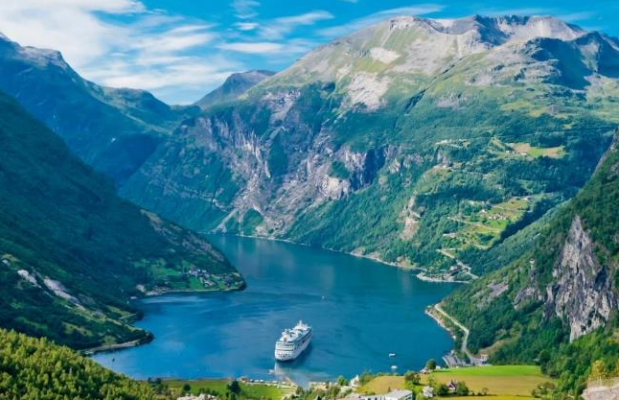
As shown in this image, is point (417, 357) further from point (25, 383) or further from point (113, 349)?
point (25, 383)

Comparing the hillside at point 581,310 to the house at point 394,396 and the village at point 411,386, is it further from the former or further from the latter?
the house at point 394,396

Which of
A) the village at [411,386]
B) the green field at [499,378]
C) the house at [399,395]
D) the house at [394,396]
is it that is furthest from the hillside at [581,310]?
the house at [394,396]

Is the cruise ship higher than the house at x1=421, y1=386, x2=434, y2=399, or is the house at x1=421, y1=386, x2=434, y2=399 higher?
the cruise ship

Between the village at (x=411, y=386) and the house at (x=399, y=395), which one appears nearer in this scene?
the house at (x=399, y=395)

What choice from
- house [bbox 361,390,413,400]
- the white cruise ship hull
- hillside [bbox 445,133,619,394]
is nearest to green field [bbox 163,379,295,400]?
the white cruise ship hull

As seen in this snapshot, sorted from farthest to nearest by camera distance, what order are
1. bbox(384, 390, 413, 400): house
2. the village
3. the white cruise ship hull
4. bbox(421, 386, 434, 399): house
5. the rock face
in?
the white cruise ship hull → the rock face → the village → bbox(421, 386, 434, 399): house → bbox(384, 390, 413, 400): house

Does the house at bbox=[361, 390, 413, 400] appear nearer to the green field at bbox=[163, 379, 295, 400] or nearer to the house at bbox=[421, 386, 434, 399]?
the house at bbox=[421, 386, 434, 399]

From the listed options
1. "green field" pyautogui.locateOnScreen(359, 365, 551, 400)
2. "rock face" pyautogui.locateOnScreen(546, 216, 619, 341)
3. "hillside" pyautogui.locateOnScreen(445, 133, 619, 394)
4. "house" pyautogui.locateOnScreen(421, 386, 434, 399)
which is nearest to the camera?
"house" pyautogui.locateOnScreen(421, 386, 434, 399)
